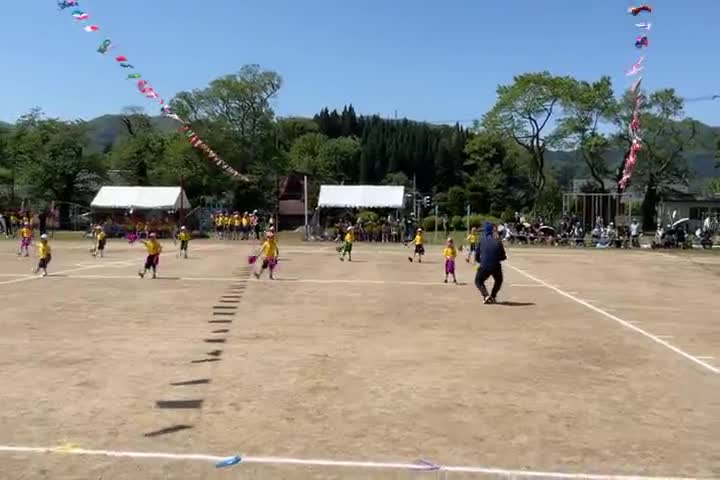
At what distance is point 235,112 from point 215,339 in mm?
71980

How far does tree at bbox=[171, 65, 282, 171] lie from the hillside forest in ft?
0.36

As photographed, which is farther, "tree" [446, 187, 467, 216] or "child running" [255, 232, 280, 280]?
"tree" [446, 187, 467, 216]

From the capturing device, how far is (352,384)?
29.5 ft

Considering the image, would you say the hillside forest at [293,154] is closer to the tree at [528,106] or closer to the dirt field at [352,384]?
the tree at [528,106]

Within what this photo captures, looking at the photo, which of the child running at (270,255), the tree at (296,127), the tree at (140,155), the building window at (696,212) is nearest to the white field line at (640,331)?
the child running at (270,255)

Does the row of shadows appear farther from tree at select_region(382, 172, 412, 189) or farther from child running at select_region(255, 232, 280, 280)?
Answer: tree at select_region(382, 172, 412, 189)

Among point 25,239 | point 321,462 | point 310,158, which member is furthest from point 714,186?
point 321,462

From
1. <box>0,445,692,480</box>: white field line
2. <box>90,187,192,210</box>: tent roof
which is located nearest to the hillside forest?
<box>90,187,192,210</box>: tent roof

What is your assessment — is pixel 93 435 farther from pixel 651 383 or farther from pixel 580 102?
pixel 580 102

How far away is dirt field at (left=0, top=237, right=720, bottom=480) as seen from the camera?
639 cm

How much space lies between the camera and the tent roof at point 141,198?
5534cm

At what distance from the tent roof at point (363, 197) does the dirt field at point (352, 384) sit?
3191cm

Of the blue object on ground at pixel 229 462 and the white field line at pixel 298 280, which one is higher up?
the blue object on ground at pixel 229 462

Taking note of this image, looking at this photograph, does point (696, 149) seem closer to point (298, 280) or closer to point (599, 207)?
point (599, 207)
